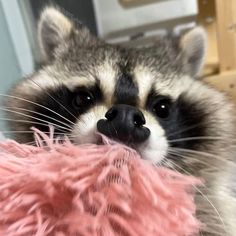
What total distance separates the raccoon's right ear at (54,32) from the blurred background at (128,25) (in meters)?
0.06

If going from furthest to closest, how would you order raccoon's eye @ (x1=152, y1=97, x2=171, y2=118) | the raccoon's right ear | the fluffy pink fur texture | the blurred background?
the blurred background < the raccoon's right ear < raccoon's eye @ (x1=152, y1=97, x2=171, y2=118) < the fluffy pink fur texture

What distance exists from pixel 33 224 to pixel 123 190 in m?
0.09

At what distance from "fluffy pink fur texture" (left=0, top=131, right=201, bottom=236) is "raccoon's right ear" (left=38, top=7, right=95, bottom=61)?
40 centimetres

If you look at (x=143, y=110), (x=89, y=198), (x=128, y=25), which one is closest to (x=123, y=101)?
(x=143, y=110)

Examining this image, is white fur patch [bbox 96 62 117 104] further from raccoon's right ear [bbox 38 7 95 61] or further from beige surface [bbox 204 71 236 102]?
beige surface [bbox 204 71 236 102]

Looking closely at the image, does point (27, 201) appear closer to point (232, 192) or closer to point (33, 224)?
point (33, 224)

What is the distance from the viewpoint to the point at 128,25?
256 cm

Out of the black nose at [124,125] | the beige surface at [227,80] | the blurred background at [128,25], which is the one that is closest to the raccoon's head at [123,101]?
the black nose at [124,125]

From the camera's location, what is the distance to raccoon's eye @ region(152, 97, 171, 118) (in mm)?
731

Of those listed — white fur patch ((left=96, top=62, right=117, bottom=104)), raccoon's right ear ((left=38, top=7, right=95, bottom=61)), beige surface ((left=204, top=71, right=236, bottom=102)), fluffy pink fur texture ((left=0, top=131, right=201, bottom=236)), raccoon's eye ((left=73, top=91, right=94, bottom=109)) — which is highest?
raccoon's right ear ((left=38, top=7, right=95, bottom=61))

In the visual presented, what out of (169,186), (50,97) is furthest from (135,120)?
(50,97)

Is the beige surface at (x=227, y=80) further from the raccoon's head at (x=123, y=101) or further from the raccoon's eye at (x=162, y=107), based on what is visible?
the raccoon's eye at (x=162, y=107)

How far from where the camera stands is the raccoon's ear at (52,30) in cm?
91

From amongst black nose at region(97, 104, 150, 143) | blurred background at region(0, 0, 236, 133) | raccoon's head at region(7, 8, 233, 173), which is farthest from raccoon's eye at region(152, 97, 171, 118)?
blurred background at region(0, 0, 236, 133)
